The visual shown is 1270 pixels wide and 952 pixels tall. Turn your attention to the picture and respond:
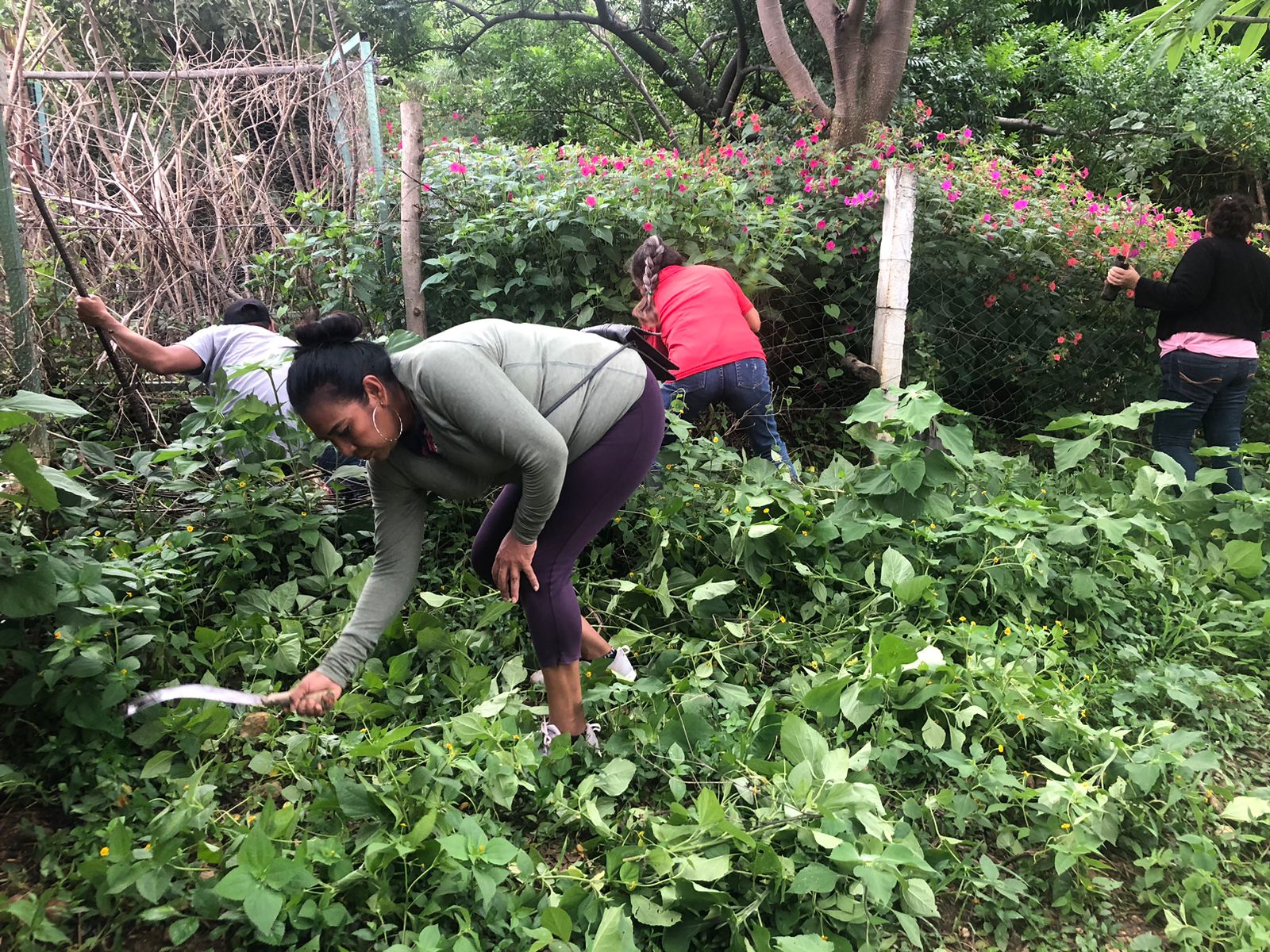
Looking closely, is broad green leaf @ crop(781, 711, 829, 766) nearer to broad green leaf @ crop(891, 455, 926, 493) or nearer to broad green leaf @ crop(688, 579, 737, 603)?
broad green leaf @ crop(688, 579, 737, 603)

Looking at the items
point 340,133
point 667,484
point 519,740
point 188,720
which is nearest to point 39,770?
point 188,720

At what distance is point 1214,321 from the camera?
4113 mm

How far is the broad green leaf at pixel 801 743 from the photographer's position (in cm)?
196

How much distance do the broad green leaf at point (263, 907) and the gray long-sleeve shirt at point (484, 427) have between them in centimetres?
51

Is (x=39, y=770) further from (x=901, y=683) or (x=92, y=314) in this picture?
(x=901, y=683)

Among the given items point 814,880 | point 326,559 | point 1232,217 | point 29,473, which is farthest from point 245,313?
point 1232,217

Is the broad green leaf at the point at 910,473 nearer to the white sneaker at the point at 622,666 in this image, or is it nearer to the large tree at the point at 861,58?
the white sneaker at the point at 622,666

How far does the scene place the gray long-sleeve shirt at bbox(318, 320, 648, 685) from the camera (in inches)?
73.1

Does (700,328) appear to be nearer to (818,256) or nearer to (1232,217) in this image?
(818,256)

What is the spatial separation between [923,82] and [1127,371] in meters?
5.36

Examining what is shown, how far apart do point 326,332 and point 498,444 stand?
0.46m

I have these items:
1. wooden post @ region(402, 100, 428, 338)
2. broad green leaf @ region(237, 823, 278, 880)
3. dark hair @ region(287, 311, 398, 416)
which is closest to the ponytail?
wooden post @ region(402, 100, 428, 338)

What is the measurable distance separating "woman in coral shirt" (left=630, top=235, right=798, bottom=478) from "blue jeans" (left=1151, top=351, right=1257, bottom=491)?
7.13 ft

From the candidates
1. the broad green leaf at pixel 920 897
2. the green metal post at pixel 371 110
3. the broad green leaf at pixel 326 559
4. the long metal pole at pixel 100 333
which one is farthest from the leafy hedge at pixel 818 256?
the broad green leaf at pixel 920 897
